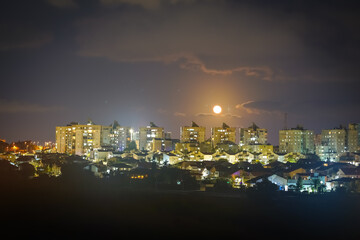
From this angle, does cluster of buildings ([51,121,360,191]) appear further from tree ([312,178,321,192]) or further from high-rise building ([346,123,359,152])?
tree ([312,178,321,192])

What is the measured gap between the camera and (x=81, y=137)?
4419 cm

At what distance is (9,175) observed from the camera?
2680 cm

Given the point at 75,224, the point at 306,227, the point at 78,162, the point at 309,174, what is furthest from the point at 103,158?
the point at 306,227

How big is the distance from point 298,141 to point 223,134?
770cm

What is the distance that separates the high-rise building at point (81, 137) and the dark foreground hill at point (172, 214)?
2210cm

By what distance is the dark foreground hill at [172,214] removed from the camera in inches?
583

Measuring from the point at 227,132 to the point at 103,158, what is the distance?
15.8 metres

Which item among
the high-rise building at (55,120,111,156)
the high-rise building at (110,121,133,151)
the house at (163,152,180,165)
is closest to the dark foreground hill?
the house at (163,152,180,165)

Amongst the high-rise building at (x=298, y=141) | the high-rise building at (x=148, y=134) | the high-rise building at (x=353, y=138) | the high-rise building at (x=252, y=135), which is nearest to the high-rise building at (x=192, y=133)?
the high-rise building at (x=148, y=134)

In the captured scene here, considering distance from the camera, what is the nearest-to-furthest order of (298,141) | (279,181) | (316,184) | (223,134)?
(316,184)
(279,181)
(298,141)
(223,134)

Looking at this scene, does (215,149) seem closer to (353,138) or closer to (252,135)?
(252,135)

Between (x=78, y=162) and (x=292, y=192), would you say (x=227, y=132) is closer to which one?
(x=78, y=162)

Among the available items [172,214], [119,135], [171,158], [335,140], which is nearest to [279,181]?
[172,214]

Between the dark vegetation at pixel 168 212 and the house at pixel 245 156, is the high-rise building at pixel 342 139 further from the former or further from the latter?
the dark vegetation at pixel 168 212
